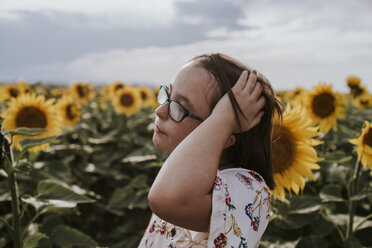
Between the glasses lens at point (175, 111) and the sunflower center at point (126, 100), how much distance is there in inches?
242

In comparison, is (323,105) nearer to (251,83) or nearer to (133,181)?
(133,181)

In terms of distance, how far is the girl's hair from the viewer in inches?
58.9

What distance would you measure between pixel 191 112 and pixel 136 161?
5.42 feet

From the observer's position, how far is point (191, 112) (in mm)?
1480

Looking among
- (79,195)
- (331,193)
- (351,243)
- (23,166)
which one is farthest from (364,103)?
(23,166)

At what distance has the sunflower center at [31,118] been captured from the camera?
3678mm

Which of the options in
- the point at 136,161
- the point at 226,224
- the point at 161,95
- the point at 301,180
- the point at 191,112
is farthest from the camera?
the point at 136,161

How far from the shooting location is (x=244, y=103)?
1.40 meters

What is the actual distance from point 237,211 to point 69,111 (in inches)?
195

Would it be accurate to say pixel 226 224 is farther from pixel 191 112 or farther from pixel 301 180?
pixel 301 180

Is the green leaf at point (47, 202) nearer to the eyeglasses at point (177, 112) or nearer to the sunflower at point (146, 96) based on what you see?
the eyeglasses at point (177, 112)

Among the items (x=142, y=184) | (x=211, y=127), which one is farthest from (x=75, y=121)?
(x=211, y=127)

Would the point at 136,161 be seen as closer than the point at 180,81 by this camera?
No

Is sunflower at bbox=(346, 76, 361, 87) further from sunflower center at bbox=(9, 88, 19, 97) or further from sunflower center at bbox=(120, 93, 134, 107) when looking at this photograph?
sunflower center at bbox=(9, 88, 19, 97)
